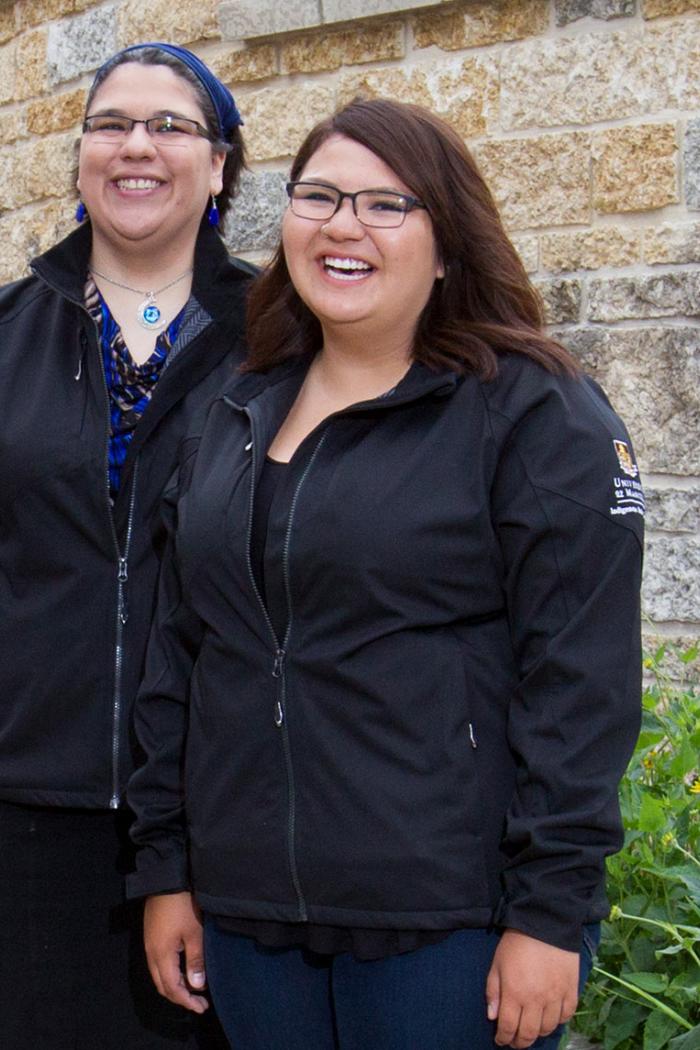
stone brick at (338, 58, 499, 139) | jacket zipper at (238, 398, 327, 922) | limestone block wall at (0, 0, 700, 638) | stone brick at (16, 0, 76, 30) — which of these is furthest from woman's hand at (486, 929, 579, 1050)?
stone brick at (16, 0, 76, 30)

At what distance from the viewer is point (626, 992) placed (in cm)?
285

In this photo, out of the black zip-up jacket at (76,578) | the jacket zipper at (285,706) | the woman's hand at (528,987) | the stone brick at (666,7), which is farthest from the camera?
the stone brick at (666,7)

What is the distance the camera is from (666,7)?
4.68 m

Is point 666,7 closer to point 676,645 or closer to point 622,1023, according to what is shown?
point 676,645

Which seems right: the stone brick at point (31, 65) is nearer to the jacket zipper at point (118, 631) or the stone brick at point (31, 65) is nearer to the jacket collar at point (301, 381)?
the jacket zipper at point (118, 631)

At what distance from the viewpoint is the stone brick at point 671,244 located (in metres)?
4.70

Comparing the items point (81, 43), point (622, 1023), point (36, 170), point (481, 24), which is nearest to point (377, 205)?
point (622, 1023)

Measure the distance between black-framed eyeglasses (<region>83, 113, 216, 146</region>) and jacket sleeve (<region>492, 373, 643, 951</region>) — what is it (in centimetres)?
97

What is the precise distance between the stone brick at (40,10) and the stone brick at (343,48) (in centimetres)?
138

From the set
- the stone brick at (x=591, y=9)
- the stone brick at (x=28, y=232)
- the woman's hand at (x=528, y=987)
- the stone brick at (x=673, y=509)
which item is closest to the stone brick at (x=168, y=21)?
the stone brick at (x=28, y=232)

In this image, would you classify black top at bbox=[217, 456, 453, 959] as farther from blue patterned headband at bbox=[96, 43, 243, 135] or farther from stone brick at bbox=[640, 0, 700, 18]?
stone brick at bbox=[640, 0, 700, 18]

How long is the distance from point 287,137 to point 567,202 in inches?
46.2

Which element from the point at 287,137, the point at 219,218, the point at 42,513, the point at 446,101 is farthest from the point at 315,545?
the point at 287,137

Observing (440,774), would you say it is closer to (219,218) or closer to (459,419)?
(459,419)
